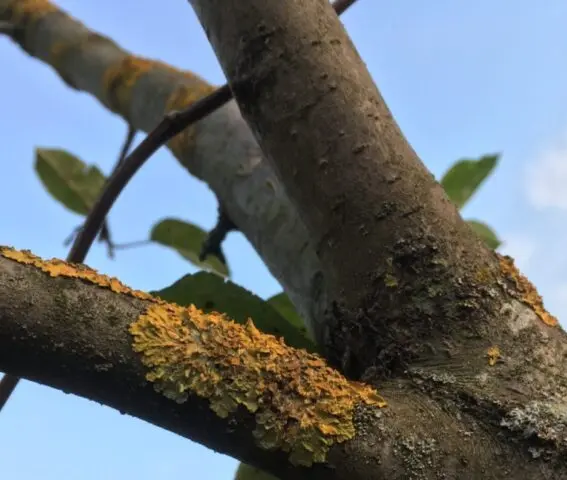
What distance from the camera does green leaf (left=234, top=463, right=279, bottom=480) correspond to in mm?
530

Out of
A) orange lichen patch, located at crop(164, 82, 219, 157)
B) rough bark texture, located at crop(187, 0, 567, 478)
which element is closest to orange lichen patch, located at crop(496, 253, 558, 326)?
rough bark texture, located at crop(187, 0, 567, 478)

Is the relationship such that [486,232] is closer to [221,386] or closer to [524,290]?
[524,290]

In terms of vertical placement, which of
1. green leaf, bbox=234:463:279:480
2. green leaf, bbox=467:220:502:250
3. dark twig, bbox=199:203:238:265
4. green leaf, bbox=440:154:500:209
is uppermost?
green leaf, bbox=440:154:500:209

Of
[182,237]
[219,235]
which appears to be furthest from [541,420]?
[182,237]

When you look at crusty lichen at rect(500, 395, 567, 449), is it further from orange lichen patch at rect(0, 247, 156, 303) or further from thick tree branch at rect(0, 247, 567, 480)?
orange lichen patch at rect(0, 247, 156, 303)

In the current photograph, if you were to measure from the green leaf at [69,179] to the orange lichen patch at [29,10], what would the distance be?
23 centimetres

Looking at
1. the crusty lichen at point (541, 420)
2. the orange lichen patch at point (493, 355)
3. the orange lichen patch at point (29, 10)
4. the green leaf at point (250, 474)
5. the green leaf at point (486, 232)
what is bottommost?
the green leaf at point (250, 474)

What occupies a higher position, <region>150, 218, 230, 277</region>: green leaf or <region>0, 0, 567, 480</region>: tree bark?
<region>150, 218, 230, 277</region>: green leaf

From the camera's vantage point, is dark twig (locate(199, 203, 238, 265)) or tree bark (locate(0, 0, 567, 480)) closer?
tree bark (locate(0, 0, 567, 480))

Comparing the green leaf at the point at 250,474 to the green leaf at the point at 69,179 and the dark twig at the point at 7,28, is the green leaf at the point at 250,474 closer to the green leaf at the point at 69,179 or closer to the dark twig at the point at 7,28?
the green leaf at the point at 69,179

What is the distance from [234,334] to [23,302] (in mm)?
113

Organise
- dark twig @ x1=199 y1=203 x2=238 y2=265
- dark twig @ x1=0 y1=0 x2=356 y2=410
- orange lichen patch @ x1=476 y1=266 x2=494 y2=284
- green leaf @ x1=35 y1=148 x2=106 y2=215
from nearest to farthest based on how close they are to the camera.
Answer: orange lichen patch @ x1=476 y1=266 x2=494 y2=284 → dark twig @ x1=0 y1=0 x2=356 y2=410 → dark twig @ x1=199 y1=203 x2=238 y2=265 → green leaf @ x1=35 y1=148 x2=106 y2=215

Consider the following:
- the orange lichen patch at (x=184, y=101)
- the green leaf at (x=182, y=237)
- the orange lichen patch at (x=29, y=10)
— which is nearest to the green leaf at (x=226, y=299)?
the orange lichen patch at (x=184, y=101)

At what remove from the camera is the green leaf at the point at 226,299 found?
594 mm
